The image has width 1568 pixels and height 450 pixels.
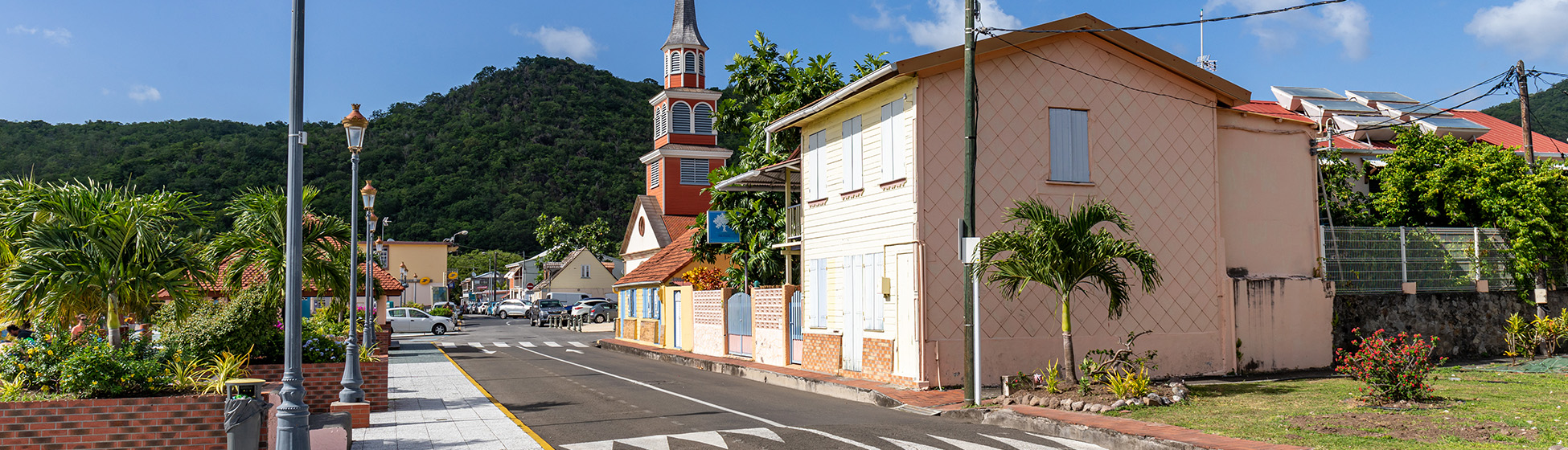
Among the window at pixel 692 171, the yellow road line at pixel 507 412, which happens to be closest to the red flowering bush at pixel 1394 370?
the yellow road line at pixel 507 412

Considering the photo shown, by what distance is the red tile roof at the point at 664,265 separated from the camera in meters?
37.6

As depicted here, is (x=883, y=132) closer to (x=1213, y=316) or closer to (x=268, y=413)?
(x=1213, y=316)

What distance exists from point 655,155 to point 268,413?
54440 mm

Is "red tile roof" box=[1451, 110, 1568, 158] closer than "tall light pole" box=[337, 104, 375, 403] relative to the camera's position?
No

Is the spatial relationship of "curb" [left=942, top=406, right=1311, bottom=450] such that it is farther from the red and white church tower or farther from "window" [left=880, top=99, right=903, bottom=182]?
the red and white church tower

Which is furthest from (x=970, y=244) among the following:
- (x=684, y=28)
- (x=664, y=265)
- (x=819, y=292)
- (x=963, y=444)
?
(x=684, y=28)

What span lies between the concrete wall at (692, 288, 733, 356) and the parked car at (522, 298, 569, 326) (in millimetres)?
28303

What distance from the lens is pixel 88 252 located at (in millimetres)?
12305

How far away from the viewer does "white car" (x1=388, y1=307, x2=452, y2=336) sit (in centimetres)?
4900

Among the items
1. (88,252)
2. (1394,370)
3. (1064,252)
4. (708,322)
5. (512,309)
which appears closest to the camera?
(88,252)

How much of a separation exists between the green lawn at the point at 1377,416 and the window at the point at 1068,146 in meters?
4.40

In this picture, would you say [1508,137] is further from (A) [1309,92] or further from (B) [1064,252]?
(B) [1064,252]

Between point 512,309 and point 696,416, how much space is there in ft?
209

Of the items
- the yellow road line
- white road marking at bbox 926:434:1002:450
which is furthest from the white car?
white road marking at bbox 926:434:1002:450
